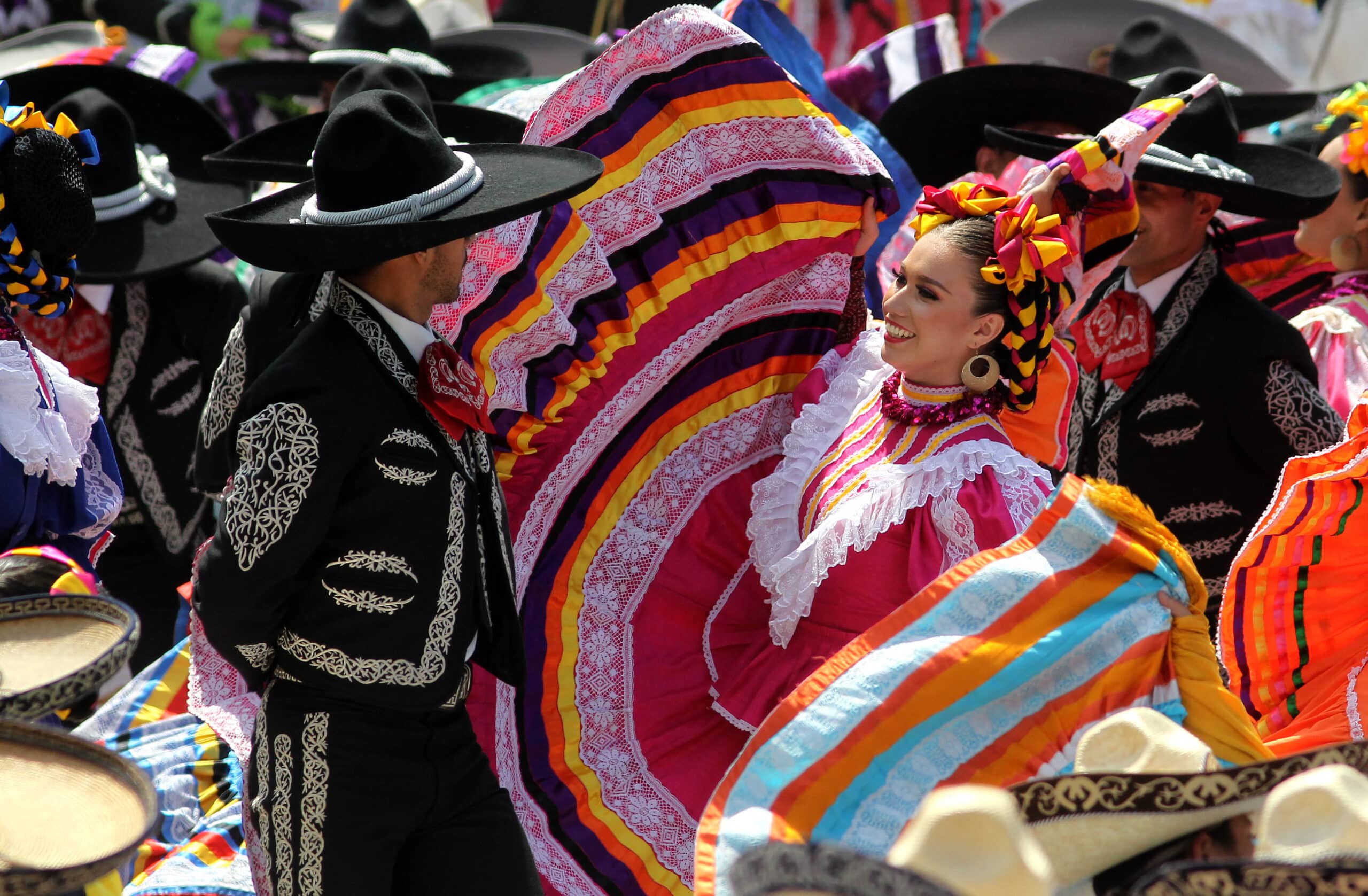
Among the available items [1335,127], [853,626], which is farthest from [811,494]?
[1335,127]

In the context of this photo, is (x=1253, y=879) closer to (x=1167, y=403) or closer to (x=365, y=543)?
(x=365, y=543)

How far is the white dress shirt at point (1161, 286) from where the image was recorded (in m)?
4.31

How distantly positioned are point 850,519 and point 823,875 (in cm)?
163

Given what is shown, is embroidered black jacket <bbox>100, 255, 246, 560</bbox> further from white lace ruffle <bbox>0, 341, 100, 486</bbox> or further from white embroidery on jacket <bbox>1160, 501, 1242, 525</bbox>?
white embroidery on jacket <bbox>1160, 501, 1242, 525</bbox>

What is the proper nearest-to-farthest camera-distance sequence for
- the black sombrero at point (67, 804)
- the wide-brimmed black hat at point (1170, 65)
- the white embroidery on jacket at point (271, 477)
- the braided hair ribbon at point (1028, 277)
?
the black sombrero at point (67, 804)
the white embroidery on jacket at point (271, 477)
the braided hair ribbon at point (1028, 277)
the wide-brimmed black hat at point (1170, 65)

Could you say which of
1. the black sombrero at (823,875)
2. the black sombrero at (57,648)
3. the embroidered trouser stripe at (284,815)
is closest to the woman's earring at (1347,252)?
the embroidered trouser stripe at (284,815)

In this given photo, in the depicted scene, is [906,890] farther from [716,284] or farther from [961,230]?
[716,284]

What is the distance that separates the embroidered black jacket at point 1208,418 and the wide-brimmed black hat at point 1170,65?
1856 mm

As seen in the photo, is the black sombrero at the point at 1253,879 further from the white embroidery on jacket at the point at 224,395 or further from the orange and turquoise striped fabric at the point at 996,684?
the white embroidery on jacket at the point at 224,395

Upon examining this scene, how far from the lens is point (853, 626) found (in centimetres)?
315

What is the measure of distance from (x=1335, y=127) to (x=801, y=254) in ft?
8.47

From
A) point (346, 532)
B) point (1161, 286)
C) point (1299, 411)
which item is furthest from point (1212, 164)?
point (346, 532)

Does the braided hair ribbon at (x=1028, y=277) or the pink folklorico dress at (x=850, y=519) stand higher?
the braided hair ribbon at (x=1028, y=277)

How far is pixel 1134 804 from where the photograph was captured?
172 centimetres
